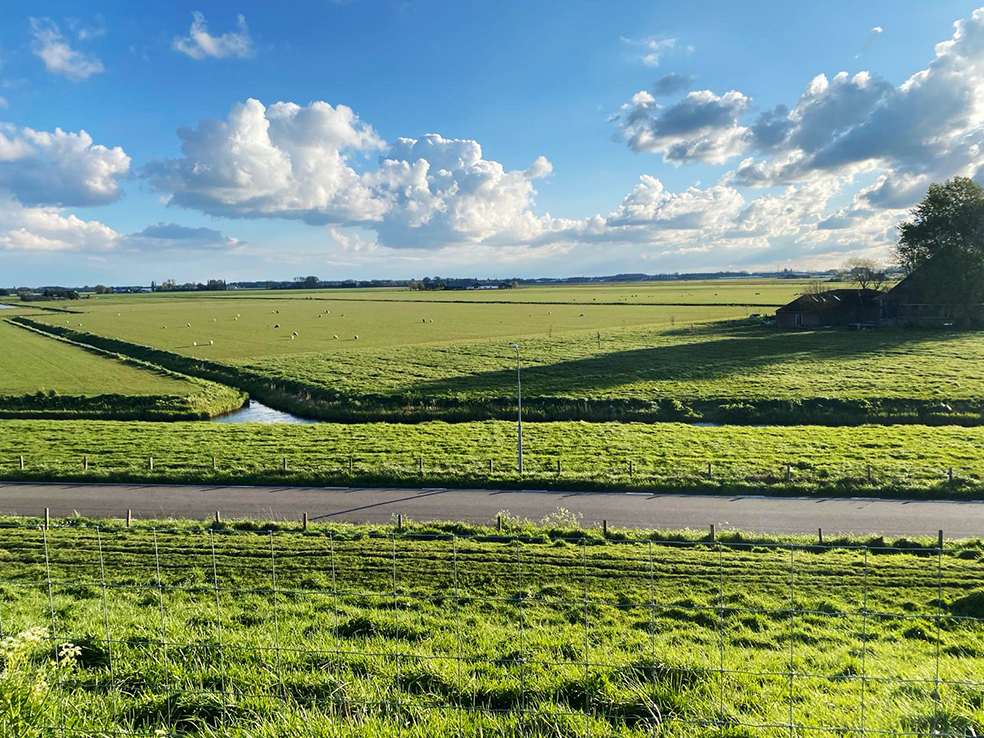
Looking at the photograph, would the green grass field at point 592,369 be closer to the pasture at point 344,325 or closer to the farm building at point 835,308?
the pasture at point 344,325

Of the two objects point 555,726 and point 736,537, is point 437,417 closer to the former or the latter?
point 736,537

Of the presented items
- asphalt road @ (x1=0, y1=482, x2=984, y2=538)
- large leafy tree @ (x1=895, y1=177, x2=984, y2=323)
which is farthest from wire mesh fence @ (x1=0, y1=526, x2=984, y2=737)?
large leafy tree @ (x1=895, y1=177, x2=984, y2=323)

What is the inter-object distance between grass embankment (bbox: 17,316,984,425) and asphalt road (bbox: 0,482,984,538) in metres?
19.2

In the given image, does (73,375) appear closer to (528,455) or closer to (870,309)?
(528,455)

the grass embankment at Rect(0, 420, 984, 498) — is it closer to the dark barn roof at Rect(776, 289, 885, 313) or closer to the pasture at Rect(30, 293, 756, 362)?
the pasture at Rect(30, 293, 756, 362)

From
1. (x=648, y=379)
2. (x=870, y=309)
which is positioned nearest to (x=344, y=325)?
(x=648, y=379)

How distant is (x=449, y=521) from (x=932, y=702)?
19190 millimetres

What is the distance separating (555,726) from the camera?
6207 mm

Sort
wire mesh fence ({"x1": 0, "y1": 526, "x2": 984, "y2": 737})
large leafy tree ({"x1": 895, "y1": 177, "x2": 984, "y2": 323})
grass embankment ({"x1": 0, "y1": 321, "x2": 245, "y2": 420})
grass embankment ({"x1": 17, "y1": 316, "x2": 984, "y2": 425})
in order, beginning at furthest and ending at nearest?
large leafy tree ({"x1": 895, "y1": 177, "x2": 984, "y2": 323}), grass embankment ({"x1": 0, "y1": 321, "x2": 245, "y2": 420}), grass embankment ({"x1": 17, "y1": 316, "x2": 984, "y2": 425}), wire mesh fence ({"x1": 0, "y1": 526, "x2": 984, "y2": 737})

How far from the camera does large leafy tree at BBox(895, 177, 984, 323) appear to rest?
8019cm

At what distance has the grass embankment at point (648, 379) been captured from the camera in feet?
155

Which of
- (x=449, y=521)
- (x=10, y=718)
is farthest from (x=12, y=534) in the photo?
(x=10, y=718)

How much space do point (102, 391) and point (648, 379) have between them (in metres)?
50.1

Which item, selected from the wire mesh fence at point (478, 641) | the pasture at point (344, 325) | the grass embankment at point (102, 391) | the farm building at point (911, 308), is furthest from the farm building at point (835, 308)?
the wire mesh fence at point (478, 641)
